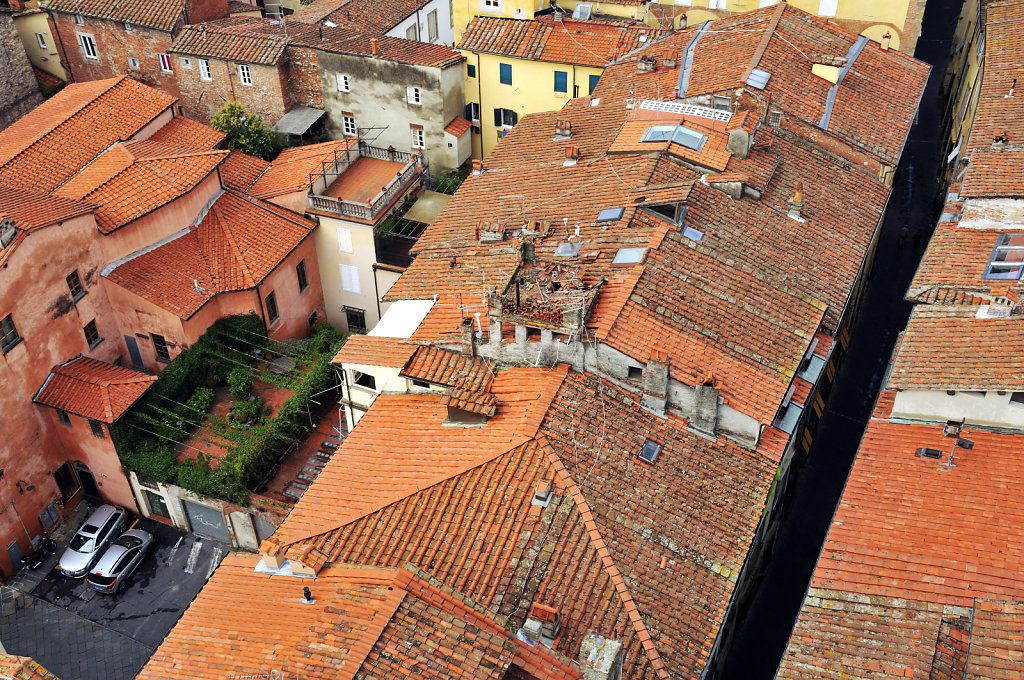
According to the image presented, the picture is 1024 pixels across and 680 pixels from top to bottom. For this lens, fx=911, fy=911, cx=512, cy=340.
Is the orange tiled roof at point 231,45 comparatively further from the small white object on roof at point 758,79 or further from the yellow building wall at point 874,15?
the small white object on roof at point 758,79

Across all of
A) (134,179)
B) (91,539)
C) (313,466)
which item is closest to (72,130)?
(134,179)

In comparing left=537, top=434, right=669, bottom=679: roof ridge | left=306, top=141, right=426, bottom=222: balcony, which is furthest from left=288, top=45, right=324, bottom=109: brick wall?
left=537, top=434, right=669, bottom=679: roof ridge

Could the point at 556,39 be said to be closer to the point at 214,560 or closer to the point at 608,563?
the point at 214,560

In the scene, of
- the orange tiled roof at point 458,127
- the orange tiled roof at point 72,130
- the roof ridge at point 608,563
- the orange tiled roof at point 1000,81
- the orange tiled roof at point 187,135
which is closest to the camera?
the roof ridge at point 608,563

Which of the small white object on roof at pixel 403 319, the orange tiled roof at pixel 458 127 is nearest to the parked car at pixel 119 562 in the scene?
the small white object on roof at pixel 403 319

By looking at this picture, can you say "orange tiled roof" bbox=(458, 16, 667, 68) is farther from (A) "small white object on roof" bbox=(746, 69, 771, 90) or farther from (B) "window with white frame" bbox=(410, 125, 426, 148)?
(A) "small white object on roof" bbox=(746, 69, 771, 90)

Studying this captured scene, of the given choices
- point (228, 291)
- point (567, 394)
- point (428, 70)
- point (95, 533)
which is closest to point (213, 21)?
point (428, 70)
